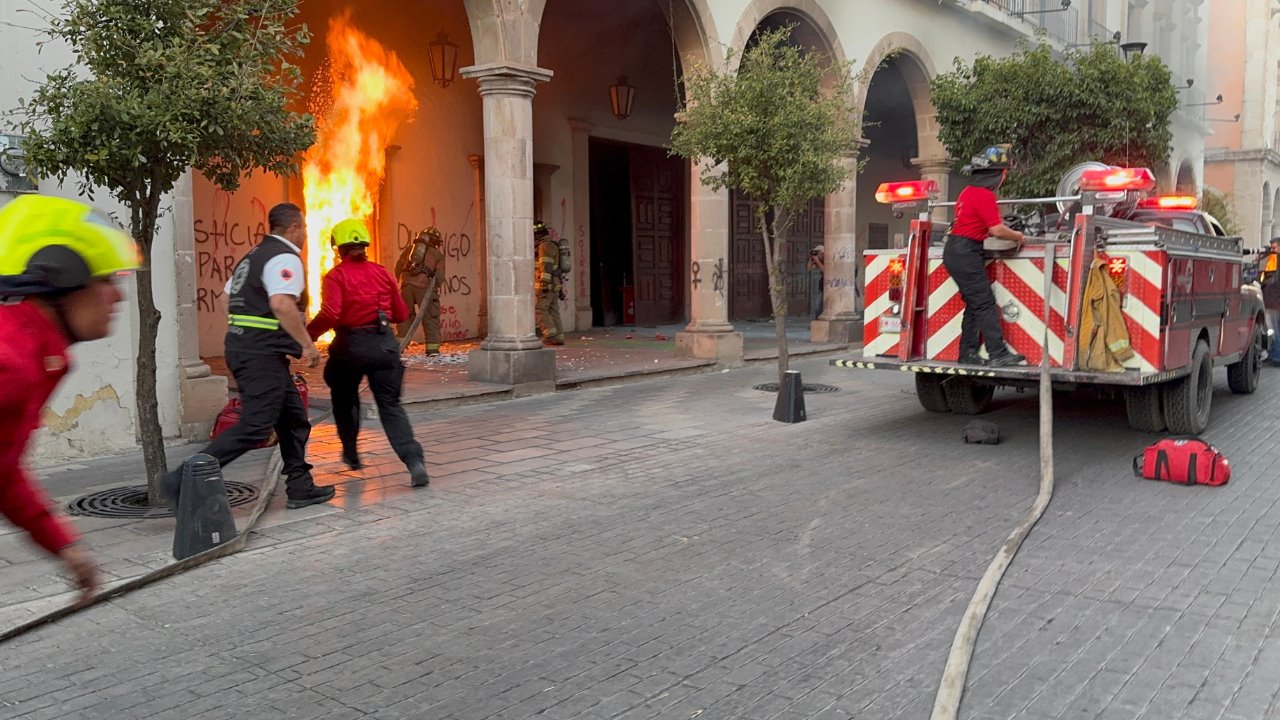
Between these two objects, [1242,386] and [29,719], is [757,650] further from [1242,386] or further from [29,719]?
[1242,386]

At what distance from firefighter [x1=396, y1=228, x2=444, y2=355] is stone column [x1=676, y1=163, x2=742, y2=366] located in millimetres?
3233

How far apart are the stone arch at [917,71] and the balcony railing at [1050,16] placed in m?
4.30

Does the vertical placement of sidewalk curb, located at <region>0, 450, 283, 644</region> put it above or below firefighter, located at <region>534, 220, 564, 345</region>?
below

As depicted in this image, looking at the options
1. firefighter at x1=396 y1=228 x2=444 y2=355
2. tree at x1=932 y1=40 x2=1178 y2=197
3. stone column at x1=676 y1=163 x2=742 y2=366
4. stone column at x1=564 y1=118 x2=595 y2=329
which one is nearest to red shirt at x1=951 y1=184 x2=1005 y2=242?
stone column at x1=676 y1=163 x2=742 y2=366

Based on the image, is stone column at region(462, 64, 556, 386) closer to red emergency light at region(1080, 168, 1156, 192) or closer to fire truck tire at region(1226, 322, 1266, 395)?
red emergency light at region(1080, 168, 1156, 192)

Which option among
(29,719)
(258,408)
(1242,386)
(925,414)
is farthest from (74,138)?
(1242,386)

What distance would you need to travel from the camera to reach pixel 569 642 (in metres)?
3.97

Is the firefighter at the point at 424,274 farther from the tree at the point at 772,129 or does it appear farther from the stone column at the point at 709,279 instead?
the tree at the point at 772,129

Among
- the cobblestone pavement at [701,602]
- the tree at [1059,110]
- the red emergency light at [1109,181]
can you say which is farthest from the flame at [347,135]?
the red emergency light at [1109,181]

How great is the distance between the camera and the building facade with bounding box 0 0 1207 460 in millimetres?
8062

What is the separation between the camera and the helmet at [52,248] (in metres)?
2.23

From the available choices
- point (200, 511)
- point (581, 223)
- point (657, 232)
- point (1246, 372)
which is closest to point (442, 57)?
point (581, 223)

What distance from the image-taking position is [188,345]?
811cm

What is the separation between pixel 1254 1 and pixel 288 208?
150 ft
